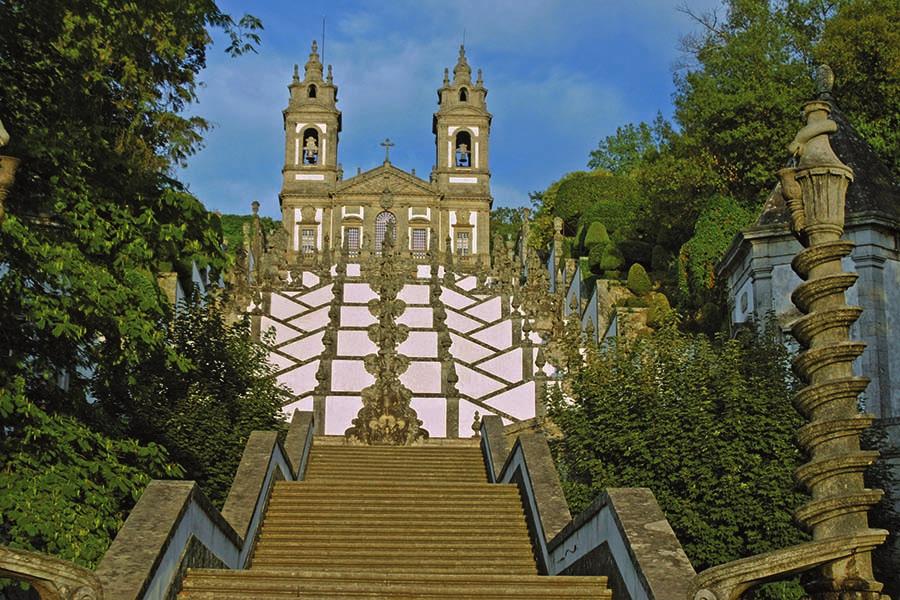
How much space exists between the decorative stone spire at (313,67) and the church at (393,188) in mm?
1207

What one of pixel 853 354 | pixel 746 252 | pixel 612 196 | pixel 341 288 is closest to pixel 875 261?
pixel 746 252

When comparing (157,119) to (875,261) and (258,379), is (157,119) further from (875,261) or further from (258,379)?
(875,261)

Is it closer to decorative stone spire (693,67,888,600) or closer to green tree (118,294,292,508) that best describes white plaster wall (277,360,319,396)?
green tree (118,294,292,508)

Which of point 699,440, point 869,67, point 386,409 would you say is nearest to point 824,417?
point 699,440

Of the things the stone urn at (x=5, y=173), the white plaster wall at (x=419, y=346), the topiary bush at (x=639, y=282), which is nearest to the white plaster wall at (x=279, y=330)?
the white plaster wall at (x=419, y=346)

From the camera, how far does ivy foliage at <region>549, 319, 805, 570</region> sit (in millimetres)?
14516

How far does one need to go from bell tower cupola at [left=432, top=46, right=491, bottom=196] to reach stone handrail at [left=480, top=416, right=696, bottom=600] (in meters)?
58.5

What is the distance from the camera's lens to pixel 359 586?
367 inches

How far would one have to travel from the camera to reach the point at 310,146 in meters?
73.2

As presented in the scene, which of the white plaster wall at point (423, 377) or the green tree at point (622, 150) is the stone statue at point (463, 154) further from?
the white plaster wall at point (423, 377)

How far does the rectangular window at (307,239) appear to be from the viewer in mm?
69875

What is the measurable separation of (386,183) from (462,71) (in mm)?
9744

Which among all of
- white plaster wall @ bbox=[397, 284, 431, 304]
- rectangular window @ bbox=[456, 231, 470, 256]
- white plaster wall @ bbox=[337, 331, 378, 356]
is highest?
rectangular window @ bbox=[456, 231, 470, 256]

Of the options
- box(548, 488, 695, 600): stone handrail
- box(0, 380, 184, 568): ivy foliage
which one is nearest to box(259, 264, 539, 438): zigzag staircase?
box(0, 380, 184, 568): ivy foliage
